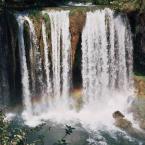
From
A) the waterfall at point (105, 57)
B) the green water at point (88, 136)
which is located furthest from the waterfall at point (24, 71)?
the waterfall at point (105, 57)

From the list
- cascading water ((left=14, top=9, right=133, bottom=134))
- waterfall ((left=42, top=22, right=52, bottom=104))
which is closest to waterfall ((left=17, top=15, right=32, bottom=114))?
cascading water ((left=14, top=9, right=133, bottom=134))

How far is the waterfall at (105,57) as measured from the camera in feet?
93.6

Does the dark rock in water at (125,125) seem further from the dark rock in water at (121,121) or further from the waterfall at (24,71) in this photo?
the waterfall at (24,71)

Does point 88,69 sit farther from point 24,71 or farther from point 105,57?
point 24,71

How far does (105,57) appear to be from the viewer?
2927 cm

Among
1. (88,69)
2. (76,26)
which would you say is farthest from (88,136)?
(76,26)

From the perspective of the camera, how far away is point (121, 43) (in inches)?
1171

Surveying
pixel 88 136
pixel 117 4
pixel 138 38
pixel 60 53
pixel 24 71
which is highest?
pixel 117 4

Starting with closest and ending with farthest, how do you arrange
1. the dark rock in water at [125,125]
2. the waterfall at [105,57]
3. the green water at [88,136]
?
1. the green water at [88,136]
2. the dark rock in water at [125,125]
3. the waterfall at [105,57]

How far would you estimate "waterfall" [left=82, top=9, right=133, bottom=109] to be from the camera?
2853 cm

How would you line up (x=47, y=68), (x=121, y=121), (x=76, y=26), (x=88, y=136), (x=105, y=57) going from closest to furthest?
(x=88, y=136) → (x=121, y=121) → (x=47, y=68) → (x=76, y=26) → (x=105, y=57)

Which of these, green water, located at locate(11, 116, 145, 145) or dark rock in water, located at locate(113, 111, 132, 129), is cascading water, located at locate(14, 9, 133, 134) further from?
green water, located at locate(11, 116, 145, 145)

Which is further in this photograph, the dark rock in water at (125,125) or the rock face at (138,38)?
the rock face at (138,38)

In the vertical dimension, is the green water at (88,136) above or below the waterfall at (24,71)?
below
